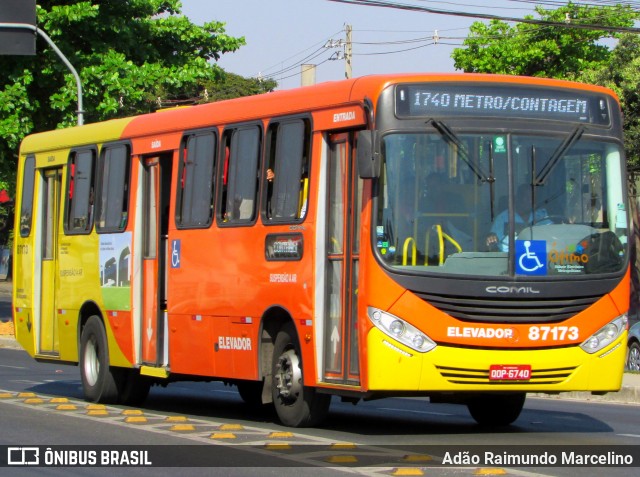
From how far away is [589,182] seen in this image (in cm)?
1237

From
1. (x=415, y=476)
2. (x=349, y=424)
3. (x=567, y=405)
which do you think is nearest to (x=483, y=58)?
(x=567, y=405)

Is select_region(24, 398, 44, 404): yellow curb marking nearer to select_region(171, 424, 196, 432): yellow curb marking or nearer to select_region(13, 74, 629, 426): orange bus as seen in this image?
select_region(13, 74, 629, 426): orange bus

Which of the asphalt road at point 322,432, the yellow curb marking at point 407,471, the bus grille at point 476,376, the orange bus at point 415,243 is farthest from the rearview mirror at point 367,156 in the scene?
the yellow curb marking at point 407,471

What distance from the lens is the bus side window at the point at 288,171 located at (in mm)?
13109

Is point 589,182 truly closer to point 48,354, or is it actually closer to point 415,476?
point 415,476

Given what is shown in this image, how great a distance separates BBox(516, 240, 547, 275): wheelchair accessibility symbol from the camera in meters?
11.9

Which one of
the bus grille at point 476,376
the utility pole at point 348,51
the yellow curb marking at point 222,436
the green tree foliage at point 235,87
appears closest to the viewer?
the bus grille at point 476,376

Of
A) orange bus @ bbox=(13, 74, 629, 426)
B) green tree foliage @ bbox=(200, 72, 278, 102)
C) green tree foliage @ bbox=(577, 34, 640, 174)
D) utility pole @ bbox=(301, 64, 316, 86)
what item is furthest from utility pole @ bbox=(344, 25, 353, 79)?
orange bus @ bbox=(13, 74, 629, 426)

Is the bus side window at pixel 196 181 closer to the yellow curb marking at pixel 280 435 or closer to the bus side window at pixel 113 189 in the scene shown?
the bus side window at pixel 113 189

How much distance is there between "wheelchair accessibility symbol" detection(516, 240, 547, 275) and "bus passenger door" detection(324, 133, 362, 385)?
1.43 meters

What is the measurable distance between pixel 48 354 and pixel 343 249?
23.9ft

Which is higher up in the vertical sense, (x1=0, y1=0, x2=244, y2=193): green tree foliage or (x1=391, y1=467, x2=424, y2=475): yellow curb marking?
(x1=0, y1=0, x2=244, y2=193): green tree foliage

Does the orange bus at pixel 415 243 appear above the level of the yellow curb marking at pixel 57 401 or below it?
above

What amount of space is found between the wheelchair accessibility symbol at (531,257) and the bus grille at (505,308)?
254 millimetres
